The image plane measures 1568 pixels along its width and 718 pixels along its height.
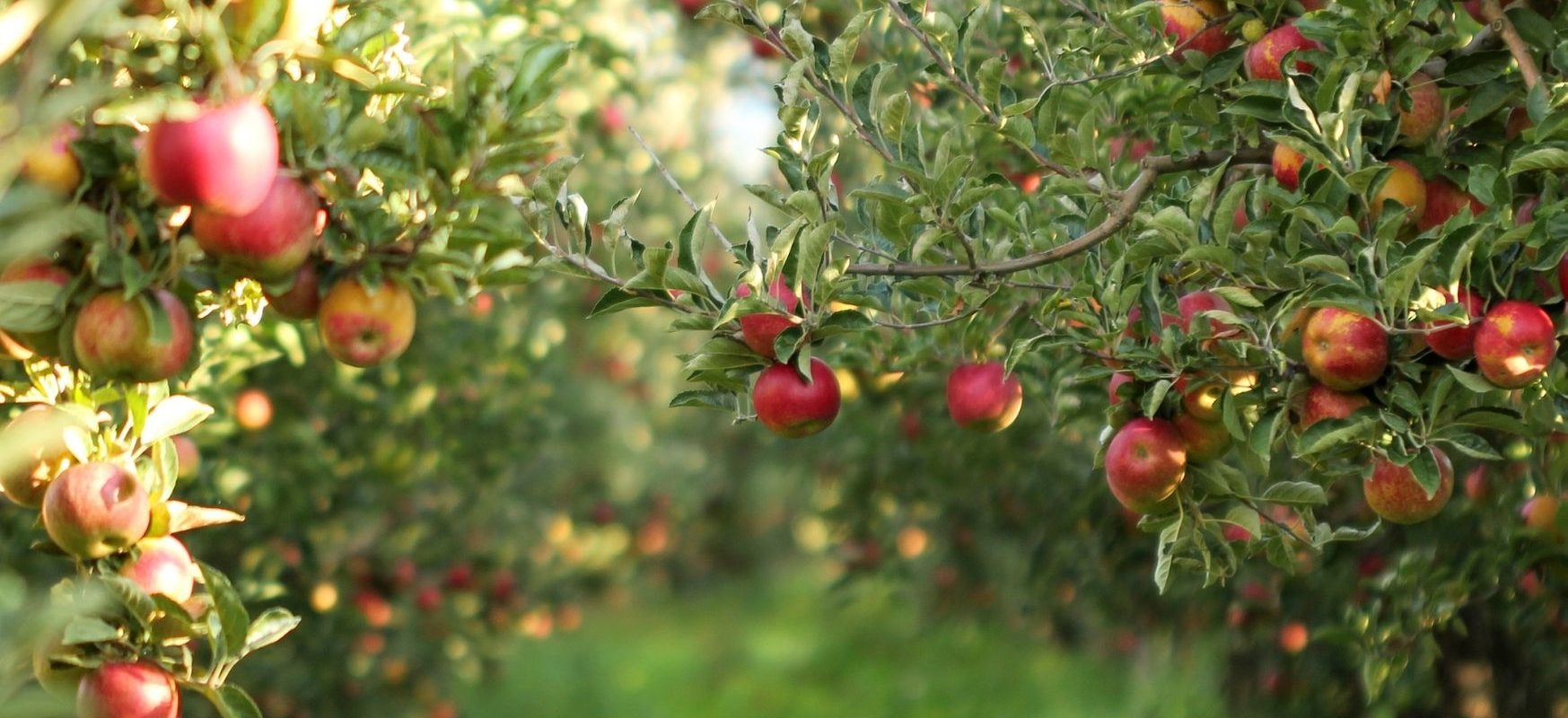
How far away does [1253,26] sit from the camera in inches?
78.2

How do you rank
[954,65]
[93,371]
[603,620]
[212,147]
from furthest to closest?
[603,620] < [954,65] < [93,371] < [212,147]

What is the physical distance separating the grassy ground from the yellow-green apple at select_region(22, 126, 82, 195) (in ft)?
11.3

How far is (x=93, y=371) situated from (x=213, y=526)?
7.06 feet

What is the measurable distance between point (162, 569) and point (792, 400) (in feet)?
2.57

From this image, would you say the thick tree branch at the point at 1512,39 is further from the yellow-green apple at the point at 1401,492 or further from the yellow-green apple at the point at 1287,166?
the yellow-green apple at the point at 1401,492

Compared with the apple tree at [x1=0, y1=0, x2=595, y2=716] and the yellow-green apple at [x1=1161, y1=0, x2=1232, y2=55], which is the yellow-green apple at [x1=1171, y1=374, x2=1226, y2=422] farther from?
the apple tree at [x1=0, y1=0, x2=595, y2=716]

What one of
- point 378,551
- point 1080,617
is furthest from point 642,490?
point 378,551

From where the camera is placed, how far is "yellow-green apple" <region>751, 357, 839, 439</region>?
1.94 m

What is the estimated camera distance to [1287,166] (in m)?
1.94

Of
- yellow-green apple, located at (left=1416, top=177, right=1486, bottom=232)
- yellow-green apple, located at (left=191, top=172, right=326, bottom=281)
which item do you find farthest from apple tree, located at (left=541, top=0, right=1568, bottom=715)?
yellow-green apple, located at (left=191, top=172, right=326, bottom=281)

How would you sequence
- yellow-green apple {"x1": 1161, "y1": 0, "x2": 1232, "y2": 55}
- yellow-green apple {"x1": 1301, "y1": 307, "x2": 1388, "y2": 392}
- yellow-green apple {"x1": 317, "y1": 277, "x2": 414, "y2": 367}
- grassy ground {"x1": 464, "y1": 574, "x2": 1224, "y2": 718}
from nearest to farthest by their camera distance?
yellow-green apple {"x1": 317, "y1": 277, "x2": 414, "y2": 367}, yellow-green apple {"x1": 1301, "y1": 307, "x2": 1388, "y2": 392}, yellow-green apple {"x1": 1161, "y1": 0, "x2": 1232, "y2": 55}, grassy ground {"x1": 464, "y1": 574, "x2": 1224, "y2": 718}

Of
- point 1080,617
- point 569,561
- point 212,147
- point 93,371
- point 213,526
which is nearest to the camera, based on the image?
point 212,147

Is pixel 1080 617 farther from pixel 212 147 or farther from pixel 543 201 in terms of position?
pixel 212 147

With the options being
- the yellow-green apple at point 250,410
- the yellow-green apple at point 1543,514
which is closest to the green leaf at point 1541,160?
the yellow-green apple at point 1543,514
